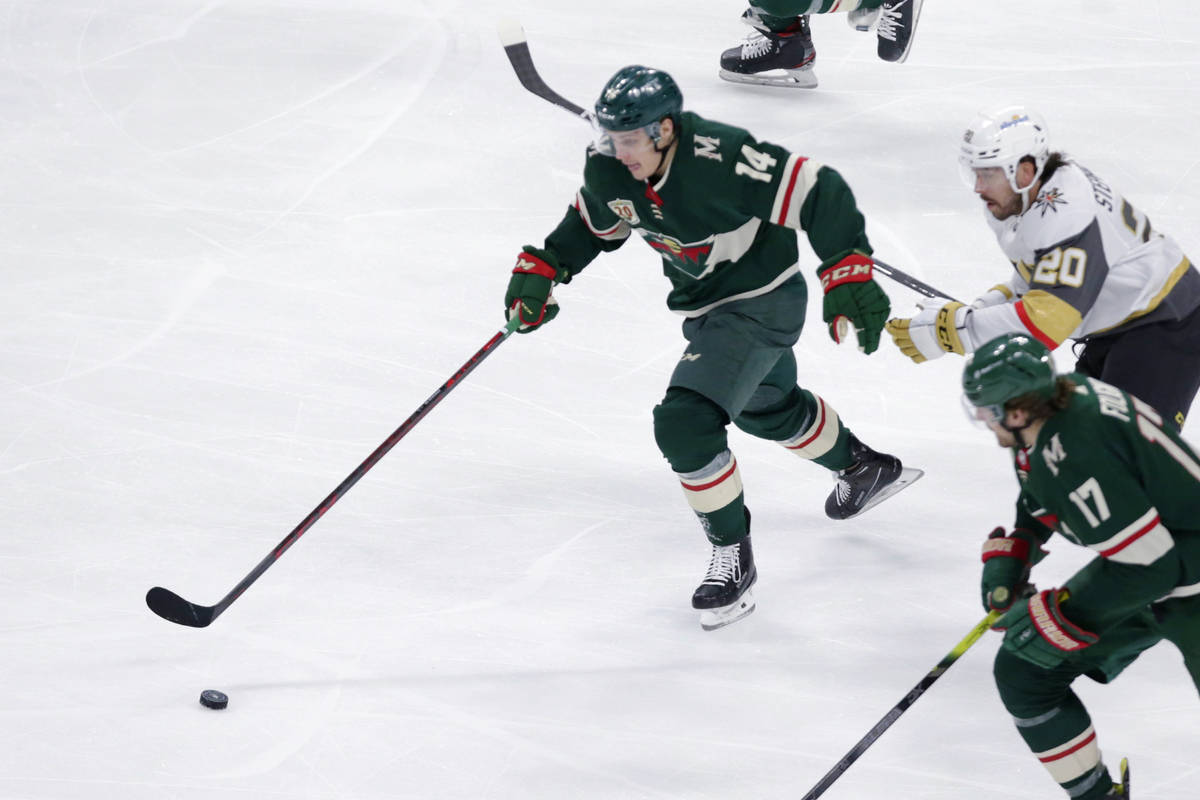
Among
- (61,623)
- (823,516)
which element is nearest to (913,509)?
(823,516)

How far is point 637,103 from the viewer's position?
3137mm

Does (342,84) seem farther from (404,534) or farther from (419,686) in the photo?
(419,686)

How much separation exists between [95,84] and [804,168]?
405 cm

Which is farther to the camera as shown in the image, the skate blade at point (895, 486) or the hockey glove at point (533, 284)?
the skate blade at point (895, 486)

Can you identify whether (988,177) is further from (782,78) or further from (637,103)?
(782,78)

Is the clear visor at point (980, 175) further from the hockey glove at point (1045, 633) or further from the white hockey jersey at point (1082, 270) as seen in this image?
the hockey glove at point (1045, 633)

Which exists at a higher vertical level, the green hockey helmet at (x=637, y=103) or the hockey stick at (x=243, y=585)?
the green hockey helmet at (x=637, y=103)

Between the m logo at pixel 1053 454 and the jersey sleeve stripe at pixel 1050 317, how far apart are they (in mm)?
700

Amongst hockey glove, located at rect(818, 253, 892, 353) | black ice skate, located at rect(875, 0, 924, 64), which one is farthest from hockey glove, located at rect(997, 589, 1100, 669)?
black ice skate, located at rect(875, 0, 924, 64)

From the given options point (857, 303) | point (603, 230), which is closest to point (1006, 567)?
point (857, 303)

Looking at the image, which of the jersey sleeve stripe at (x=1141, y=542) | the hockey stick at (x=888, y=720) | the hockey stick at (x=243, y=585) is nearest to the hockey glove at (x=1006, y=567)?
the hockey stick at (x=888, y=720)

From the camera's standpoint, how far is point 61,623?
3455 millimetres

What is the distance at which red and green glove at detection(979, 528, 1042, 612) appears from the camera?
Answer: 2.59 meters

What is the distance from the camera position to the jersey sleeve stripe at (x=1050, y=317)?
118 inches
